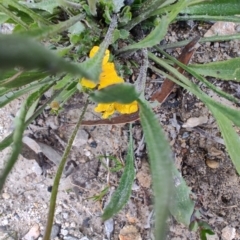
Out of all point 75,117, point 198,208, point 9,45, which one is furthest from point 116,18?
point 9,45

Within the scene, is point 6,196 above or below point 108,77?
below

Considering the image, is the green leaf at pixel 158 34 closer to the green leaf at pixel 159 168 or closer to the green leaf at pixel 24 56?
the green leaf at pixel 159 168

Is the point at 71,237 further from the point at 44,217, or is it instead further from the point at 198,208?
the point at 198,208

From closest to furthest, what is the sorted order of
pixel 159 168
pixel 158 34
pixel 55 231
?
1. pixel 159 168
2. pixel 158 34
3. pixel 55 231

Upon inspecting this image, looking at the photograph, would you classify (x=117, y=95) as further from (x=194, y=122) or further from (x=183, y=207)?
(x=194, y=122)

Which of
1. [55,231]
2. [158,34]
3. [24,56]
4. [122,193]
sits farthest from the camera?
[55,231]

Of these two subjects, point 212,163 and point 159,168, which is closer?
point 159,168

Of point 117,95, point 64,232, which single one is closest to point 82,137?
point 64,232

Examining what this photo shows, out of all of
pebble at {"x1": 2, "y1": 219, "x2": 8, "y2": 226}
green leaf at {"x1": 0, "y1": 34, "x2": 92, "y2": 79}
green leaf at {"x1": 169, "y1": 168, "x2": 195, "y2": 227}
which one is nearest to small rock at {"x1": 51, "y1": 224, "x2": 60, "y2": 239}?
pebble at {"x1": 2, "y1": 219, "x2": 8, "y2": 226}

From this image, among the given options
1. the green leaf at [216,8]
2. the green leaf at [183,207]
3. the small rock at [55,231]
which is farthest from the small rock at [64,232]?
the green leaf at [216,8]
